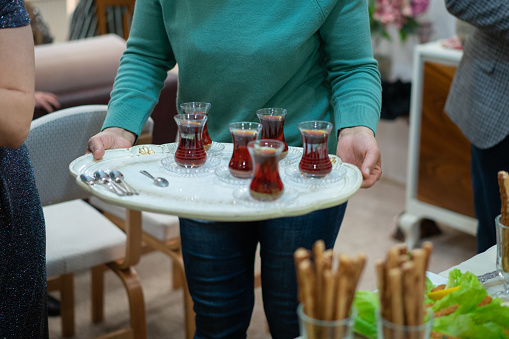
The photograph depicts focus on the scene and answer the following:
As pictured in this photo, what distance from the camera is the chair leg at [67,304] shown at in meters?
2.14

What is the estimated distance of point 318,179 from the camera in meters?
1.12

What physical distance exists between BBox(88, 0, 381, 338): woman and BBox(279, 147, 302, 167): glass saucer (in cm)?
5

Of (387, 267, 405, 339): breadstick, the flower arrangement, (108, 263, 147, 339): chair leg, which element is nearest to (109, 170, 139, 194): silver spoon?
(387, 267, 405, 339): breadstick

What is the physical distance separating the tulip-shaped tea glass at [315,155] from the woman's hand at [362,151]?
0.07 meters

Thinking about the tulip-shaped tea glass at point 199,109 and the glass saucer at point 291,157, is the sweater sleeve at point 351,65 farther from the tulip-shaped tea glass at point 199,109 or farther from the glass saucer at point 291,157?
the tulip-shaped tea glass at point 199,109

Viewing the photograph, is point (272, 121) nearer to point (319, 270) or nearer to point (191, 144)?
point (191, 144)

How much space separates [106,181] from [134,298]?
88 cm

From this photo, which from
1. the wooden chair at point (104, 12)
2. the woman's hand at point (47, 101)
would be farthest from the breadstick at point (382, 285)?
the wooden chair at point (104, 12)

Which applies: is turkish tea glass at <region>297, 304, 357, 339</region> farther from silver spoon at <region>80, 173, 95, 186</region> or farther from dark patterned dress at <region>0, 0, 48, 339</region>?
dark patterned dress at <region>0, 0, 48, 339</region>

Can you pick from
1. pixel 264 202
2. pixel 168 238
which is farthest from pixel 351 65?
pixel 168 238

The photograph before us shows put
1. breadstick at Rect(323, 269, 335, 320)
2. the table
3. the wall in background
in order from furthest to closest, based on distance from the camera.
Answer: the wall in background
the table
breadstick at Rect(323, 269, 335, 320)

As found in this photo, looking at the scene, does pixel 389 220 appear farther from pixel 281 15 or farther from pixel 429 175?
pixel 281 15

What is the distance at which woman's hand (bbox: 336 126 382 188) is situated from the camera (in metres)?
1.14

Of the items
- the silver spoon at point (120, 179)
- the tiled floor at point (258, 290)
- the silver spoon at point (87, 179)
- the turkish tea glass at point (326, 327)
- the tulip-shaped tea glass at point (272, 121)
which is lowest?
the tiled floor at point (258, 290)
